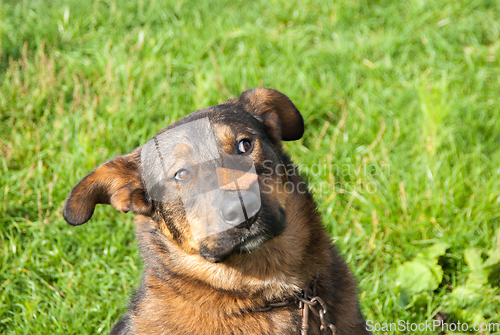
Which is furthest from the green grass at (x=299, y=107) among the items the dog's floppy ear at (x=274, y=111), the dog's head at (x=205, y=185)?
the dog's head at (x=205, y=185)

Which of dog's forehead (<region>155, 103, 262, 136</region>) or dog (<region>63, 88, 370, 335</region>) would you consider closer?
dog (<region>63, 88, 370, 335</region>)

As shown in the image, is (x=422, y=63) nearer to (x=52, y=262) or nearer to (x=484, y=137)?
(x=484, y=137)

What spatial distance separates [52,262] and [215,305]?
215 centimetres

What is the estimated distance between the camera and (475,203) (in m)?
4.20

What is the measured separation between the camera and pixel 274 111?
3.47 metres

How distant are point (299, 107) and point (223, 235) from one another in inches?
114

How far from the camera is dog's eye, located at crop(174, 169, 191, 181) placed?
115 inches

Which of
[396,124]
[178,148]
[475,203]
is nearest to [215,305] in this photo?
[178,148]

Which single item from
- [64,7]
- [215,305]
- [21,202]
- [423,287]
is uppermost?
[64,7]

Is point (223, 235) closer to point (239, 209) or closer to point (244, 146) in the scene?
point (239, 209)

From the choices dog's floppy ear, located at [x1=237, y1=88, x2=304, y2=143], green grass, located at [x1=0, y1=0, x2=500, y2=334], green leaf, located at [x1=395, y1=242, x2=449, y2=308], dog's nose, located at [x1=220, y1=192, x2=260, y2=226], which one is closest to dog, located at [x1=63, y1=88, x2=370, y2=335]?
dog's nose, located at [x1=220, y1=192, x2=260, y2=226]

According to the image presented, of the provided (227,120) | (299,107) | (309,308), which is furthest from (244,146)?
(299,107)

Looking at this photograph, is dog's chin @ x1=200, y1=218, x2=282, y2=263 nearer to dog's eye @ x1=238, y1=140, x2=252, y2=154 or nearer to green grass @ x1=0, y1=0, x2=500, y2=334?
dog's eye @ x1=238, y1=140, x2=252, y2=154

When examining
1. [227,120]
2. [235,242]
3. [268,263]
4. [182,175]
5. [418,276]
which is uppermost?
[227,120]
